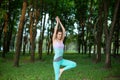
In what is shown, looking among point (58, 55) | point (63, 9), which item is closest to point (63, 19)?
point (63, 9)

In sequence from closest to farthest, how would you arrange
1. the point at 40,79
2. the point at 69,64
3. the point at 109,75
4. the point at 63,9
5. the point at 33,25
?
the point at 69,64 < the point at 40,79 < the point at 109,75 < the point at 33,25 < the point at 63,9

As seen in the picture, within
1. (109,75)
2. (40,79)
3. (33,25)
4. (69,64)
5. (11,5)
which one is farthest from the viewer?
(11,5)

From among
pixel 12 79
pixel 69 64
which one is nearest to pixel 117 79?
pixel 12 79

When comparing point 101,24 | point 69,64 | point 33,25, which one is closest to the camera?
point 69,64

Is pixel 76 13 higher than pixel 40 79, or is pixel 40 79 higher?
pixel 76 13

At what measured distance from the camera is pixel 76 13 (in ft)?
180

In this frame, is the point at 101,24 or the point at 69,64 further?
the point at 101,24

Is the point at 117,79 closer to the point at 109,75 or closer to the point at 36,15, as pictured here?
the point at 109,75

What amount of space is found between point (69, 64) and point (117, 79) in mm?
7535

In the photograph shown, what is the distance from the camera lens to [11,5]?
3966 cm

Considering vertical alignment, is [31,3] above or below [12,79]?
above

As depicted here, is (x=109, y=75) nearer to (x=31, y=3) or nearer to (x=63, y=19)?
(x=31, y=3)

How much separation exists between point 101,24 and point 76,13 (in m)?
24.5

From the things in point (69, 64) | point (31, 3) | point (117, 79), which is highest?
point (31, 3)
